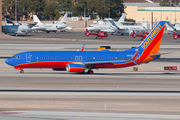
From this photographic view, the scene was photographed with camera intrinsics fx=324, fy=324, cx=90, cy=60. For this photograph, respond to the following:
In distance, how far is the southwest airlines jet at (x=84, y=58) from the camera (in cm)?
4266

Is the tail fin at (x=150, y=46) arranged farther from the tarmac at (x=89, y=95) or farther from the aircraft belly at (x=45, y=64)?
the aircraft belly at (x=45, y=64)

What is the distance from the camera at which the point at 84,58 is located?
4384cm

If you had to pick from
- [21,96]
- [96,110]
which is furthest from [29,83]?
[96,110]

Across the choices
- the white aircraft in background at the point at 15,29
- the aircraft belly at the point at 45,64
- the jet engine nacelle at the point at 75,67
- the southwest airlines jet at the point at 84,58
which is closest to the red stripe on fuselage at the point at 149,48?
the southwest airlines jet at the point at 84,58

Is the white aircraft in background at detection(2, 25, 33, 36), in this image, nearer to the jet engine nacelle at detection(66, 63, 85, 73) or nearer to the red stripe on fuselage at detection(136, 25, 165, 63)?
the jet engine nacelle at detection(66, 63, 85, 73)

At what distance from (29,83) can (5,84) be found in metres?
2.62

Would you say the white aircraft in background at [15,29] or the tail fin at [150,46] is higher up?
the white aircraft in background at [15,29]

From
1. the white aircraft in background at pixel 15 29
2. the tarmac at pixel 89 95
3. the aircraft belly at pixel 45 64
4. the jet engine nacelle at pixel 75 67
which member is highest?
the white aircraft in background at pixel 15 29

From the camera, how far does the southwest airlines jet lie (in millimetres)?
42656

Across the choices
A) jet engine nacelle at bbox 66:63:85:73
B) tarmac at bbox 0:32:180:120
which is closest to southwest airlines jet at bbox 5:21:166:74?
jet engine nacelle at bbox 66:63:85:73

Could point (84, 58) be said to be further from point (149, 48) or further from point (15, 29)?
point (15, 29)

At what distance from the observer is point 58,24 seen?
163 m

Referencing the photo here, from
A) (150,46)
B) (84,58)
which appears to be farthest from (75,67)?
(150,46)

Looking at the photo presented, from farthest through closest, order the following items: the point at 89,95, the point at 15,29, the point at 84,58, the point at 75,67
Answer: the point at 15,29 → the point at 84,58 → the point at 75,67 → the point at 89,95
